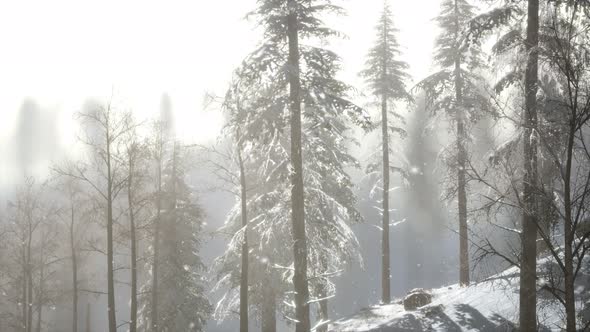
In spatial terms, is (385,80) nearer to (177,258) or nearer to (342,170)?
(342,170)

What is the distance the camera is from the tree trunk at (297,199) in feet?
36.0

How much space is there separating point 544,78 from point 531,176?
2.90 meters

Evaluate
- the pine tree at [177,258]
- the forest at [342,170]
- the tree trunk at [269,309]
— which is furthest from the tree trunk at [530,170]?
the pine tree at [177,258]

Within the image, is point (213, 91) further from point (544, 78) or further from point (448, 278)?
point (448, 278)

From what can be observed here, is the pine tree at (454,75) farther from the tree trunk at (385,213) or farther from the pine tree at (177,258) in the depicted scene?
the pine tree at (177,258)

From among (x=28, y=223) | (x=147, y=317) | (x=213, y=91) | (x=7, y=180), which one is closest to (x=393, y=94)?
(x=213, y=91)

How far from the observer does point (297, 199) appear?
11234 mm

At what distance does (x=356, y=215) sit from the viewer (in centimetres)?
1625

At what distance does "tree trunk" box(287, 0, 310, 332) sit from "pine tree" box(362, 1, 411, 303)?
35.4ft

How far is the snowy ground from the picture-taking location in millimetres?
11664

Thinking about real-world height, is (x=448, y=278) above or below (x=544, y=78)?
below

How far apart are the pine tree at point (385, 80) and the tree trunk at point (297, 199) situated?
10.8m

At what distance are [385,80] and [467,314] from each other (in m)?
12.1

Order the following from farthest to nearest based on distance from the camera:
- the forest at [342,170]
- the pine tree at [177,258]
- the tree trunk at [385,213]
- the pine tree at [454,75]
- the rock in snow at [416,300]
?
the pine tree at [177,258]
the tree trunk at [385,213]
the pine tree at [454,75]
the rock in snow at [416,300]
the forest at [342,170]
